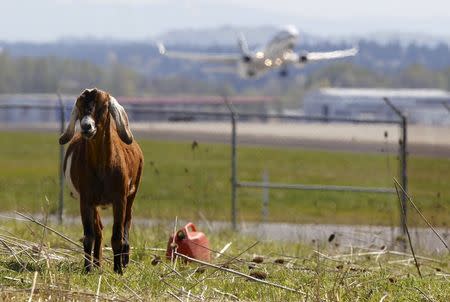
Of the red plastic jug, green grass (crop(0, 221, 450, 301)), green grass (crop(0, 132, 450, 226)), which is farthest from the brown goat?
green grass (crop(0, 132, 450, 226))

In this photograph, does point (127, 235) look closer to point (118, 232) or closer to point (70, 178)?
point (118, 232)

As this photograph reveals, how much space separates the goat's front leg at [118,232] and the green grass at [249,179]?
5722mm

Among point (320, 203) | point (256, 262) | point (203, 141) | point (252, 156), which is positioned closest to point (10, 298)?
point (256, 262)

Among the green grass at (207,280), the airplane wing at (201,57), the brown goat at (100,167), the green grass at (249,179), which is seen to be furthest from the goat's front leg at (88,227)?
the airplane wing at (201,57)

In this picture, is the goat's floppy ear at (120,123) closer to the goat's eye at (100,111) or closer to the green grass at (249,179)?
the goat's eye at (100,111)

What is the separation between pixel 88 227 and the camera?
33.7ft

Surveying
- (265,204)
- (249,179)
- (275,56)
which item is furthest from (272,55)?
(265,204)

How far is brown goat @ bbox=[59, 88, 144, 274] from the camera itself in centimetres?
983

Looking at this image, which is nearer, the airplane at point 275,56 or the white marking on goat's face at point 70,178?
the white marking on goat's face at point 70,178

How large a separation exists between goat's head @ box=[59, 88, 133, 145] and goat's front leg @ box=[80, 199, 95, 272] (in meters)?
0.57

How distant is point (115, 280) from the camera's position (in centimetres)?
963

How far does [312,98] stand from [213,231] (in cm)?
14489

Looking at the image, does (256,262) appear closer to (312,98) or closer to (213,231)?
(213,231)

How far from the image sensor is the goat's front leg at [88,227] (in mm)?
10172
